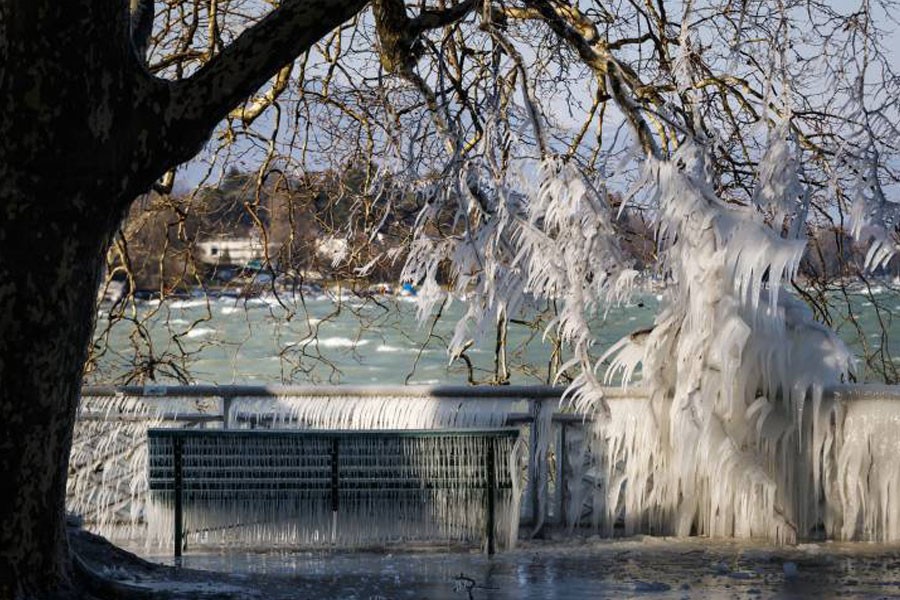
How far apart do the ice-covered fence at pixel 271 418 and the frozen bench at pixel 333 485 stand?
557 mm

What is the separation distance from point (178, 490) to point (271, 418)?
106cm

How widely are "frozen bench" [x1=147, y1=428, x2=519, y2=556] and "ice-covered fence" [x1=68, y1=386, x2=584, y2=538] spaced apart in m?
0.56

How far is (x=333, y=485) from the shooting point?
923 cm

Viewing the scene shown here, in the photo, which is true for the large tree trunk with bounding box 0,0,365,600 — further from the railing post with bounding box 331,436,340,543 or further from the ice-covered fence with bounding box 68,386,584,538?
the ice-covered fence with bounding box 68,386,584,538

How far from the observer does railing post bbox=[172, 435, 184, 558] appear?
915 cm

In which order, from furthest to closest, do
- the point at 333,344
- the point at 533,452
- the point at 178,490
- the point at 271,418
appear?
the point at 333,344
the point at 271,418
the point at 533,452
the point at 178,490

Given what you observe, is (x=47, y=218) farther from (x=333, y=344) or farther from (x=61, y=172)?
(x=333, y=344)

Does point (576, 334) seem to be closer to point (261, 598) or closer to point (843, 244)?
point (261, 598)

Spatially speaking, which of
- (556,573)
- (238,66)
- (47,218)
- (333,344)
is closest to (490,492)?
(556,573)

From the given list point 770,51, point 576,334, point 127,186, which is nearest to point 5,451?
point 127,186

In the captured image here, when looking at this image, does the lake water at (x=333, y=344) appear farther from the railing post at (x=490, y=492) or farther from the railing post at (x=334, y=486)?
the railing post at (x=334, y=486)

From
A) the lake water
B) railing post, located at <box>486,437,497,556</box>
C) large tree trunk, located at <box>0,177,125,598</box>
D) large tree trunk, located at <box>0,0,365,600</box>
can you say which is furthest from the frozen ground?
the lake water

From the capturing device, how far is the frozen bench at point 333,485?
9.17m

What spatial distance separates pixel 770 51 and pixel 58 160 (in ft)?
23.0
